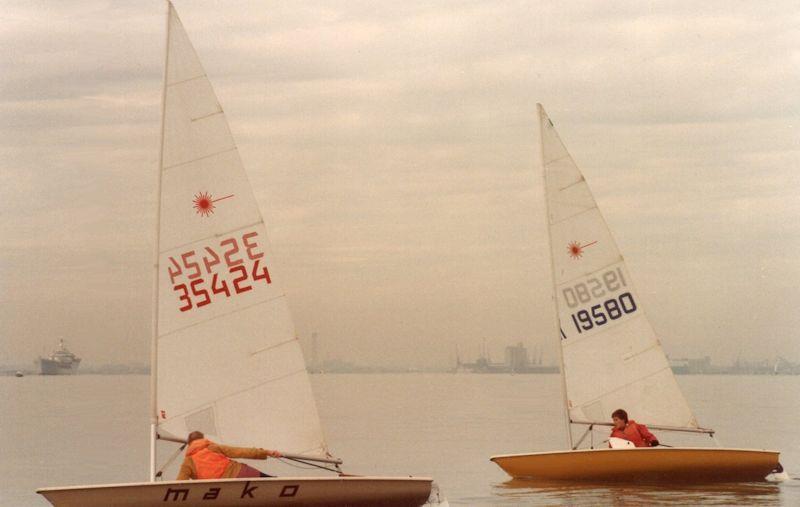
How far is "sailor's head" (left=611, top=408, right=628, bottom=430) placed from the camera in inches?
782

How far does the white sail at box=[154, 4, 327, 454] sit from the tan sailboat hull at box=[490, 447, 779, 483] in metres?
5.43

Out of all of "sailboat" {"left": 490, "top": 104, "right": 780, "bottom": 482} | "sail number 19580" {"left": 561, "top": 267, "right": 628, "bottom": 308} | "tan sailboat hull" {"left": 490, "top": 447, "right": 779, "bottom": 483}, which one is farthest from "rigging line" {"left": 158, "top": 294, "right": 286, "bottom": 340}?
"sail number 19580" {"left": 561, "top": 267, "right": 628, "bottom": 308}

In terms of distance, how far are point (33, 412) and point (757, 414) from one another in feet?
126

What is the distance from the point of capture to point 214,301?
15.4 metres

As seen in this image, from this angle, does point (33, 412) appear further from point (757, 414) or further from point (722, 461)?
point (722, 461)

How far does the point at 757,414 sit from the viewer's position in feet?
215

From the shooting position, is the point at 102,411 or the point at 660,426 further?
the point at 102,411

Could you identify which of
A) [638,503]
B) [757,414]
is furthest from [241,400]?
[757,414]

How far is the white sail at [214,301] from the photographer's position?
15.2 m

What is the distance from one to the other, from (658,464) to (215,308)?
773cm

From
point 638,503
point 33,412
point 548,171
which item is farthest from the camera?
point 33,412

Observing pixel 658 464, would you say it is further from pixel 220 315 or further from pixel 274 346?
pixel 220 315

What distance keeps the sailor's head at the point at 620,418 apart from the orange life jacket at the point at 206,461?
7.44 metres

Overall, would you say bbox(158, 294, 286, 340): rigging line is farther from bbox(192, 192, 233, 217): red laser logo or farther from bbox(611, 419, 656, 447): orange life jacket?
bbox(611, 419, 656, 447): orange life jacket
